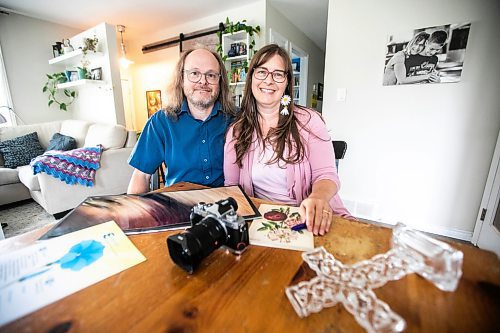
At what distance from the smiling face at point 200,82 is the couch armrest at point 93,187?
186 cm

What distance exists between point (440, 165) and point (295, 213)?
1955 millimetres

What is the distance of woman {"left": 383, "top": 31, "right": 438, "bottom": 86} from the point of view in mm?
1854

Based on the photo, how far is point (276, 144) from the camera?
3.61 ft

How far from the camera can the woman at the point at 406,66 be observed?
6.08 feet

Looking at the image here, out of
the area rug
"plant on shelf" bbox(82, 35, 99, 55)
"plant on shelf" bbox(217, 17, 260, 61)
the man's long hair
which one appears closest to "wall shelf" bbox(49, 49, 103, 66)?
"plant on shelf" bbox(82, 35, 99, 55)

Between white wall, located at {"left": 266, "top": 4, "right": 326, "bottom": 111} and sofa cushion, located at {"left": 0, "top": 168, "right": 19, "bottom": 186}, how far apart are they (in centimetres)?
346

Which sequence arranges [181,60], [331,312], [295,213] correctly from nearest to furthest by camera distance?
1. [331,312]
2. [295,213]
3. [181,60]

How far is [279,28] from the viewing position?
3355 millimetres

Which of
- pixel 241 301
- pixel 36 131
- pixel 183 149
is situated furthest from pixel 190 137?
pixel 36 131

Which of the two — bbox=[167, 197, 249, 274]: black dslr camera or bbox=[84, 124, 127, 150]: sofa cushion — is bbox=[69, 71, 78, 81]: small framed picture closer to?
bbox=[84, 124, 127, 150]: sofa cushion

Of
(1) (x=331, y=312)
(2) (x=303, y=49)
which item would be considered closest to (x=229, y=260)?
(1) (x=331, y=312)

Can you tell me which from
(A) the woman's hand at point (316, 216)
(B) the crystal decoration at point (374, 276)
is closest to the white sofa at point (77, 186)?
(A) the woman's hand at point (316, 216)

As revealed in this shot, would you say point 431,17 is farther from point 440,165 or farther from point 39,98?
point 39,98

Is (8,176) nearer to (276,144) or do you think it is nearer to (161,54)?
Result: (161,54)
